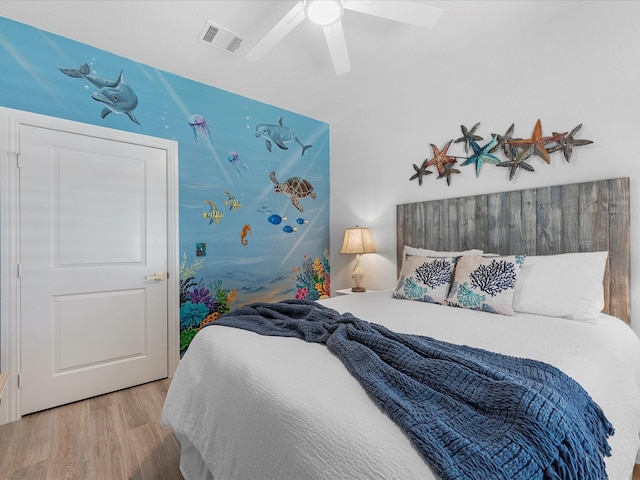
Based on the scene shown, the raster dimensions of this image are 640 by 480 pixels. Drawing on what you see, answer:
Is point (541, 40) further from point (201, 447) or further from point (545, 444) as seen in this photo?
point (201, 447)

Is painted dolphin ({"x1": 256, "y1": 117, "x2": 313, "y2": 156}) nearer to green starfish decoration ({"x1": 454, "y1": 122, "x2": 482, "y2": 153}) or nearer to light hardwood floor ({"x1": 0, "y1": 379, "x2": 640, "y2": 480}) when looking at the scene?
green starfish decoration ({"x1": 454, "y1": 122, "x2": 482, "y2": 153})

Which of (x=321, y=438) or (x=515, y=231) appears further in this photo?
(x=515, y=231)

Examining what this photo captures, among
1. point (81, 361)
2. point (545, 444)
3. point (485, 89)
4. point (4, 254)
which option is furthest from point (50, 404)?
point (485, 89)

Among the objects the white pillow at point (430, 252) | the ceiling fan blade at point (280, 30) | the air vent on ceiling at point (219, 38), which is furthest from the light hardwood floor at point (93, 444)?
the air vent on ceiling at point (219, 38)

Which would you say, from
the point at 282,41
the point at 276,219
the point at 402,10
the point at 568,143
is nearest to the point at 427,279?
the point at 568,143

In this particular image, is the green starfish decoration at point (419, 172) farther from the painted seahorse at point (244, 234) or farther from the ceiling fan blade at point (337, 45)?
the painted seahorse at point (244, 234)

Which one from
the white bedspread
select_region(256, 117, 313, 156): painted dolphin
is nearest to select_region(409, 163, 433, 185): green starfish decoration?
select_region(256, 117, 313, 156): painted dolphin

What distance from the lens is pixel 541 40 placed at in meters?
2.16

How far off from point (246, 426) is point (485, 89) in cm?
274

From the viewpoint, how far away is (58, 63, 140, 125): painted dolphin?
7.55ft

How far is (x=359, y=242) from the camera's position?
316 cm

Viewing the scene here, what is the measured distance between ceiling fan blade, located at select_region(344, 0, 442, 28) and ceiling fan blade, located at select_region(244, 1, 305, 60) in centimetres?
25

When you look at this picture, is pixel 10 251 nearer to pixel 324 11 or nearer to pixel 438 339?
pixel 324 11

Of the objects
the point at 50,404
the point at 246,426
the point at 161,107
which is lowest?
the point at 50,404
